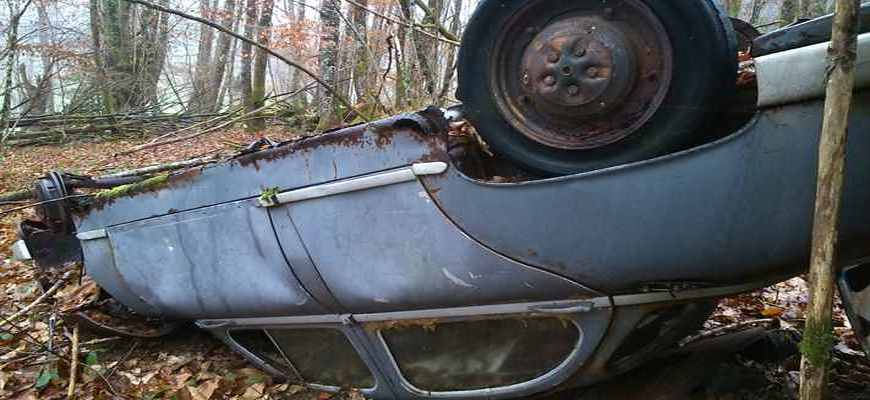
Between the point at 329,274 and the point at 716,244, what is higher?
the point at 716,244

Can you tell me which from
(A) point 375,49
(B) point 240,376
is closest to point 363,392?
(B) point 240,376

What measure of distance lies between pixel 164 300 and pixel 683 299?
2412 millimetres

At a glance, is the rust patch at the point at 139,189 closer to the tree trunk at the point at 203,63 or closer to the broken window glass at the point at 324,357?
the broken window glass at the point at 324,357

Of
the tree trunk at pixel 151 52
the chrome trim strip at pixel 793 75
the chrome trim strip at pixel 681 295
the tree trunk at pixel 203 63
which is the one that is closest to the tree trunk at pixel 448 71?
the chrome trim strip at pixel 681 295

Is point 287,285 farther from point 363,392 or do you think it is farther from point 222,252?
point 363,392

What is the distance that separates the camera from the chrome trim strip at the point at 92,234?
3049 mm

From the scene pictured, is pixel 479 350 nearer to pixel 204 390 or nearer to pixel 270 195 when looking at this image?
pixel 270 195

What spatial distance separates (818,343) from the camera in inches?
55.1

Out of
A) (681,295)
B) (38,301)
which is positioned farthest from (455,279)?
(38,301)

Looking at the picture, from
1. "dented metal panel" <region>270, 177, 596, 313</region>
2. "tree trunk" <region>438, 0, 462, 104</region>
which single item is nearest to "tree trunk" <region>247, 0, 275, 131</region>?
"tree trunk" <region>438, 0, 462, 104</region>

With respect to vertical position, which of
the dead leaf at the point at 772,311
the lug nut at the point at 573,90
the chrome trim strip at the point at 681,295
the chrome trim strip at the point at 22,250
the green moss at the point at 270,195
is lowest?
the dead leaf at the point at 772,311

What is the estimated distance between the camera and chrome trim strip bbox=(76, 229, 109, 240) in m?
3.05

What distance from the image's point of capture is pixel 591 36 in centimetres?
175

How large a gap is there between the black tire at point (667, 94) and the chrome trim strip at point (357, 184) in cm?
23
